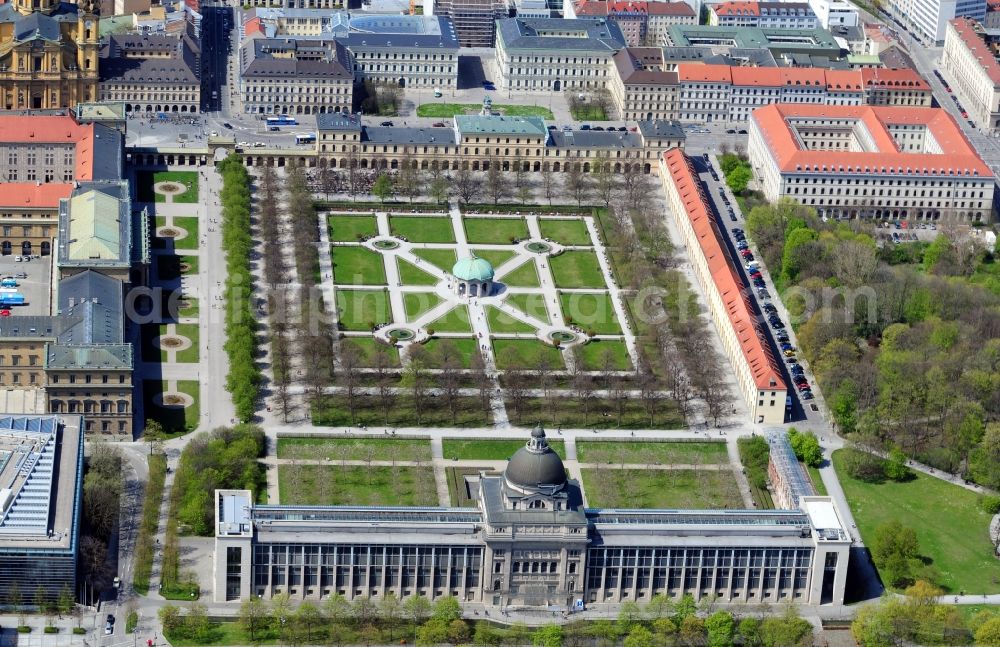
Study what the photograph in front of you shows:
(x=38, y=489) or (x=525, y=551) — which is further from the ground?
(x=38, y=489)

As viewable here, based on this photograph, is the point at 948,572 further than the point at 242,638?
Yes

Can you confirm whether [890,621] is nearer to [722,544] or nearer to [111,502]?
[722,544]

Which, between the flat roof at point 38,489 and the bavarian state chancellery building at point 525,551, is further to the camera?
the bavarian state chancellery building at point 525,551

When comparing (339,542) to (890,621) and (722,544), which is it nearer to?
(722,544)

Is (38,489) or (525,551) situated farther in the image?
(38,489)

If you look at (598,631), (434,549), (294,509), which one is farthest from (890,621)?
(294,509)

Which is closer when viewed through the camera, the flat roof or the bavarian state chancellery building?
the flat roof
